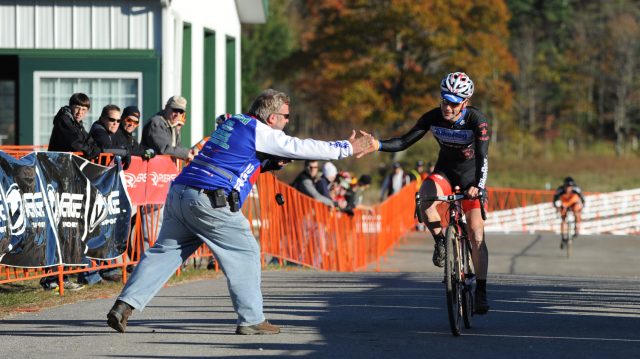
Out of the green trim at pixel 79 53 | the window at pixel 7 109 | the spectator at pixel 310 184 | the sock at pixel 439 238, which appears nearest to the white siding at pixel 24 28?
the green trim at pixel 79 53

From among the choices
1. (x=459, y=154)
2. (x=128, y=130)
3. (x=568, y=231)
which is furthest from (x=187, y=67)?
(x=459, y=154)

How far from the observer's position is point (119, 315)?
9.07 m

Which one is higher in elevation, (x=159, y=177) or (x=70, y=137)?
(x=70, y=137)

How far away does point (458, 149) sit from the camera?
1062 centimetres

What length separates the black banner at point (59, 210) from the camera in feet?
37.0

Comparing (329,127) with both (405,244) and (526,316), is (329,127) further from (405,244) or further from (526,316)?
(526,316)

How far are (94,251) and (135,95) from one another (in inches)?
317

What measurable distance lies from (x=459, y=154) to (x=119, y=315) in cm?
313

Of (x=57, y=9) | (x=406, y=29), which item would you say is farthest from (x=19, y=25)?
(x=406, y=29)

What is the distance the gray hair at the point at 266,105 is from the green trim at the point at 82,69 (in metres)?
11.4

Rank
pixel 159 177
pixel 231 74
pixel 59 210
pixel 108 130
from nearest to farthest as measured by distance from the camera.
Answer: pixel 59 210, pixel 108 130, pixel 159 177, pixel 231 74

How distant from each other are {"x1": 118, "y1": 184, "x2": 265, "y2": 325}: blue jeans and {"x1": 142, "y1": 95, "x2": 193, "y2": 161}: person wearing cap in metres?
5.36

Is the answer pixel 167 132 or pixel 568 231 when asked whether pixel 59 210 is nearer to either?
pixel 167 132

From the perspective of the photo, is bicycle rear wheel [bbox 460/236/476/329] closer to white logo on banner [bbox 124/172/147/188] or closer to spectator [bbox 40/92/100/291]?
spectator [bbox 40/92/100/291]
